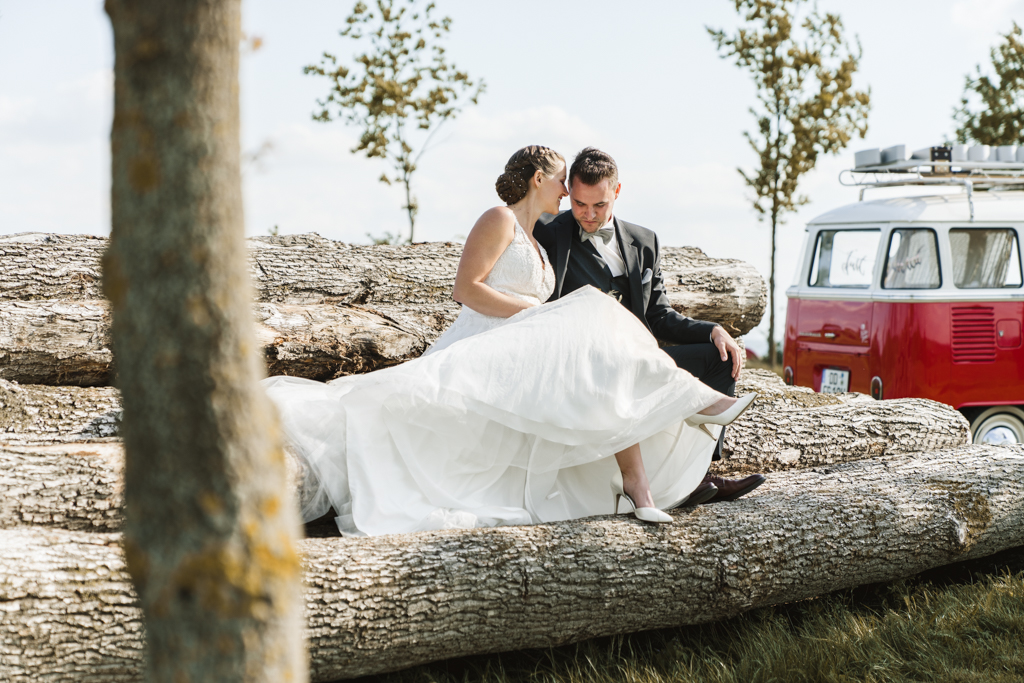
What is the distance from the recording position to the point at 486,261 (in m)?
4.29

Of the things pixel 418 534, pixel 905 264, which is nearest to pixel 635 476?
pixel 418 534

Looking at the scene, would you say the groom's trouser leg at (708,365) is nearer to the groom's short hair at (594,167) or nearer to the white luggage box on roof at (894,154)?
the groom's short hair at (594,167)

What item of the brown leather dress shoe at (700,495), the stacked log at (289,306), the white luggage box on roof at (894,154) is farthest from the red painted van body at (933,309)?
the brown leather dress shoe at (700,495)

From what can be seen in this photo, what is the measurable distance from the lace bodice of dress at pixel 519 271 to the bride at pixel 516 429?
0.29 meters

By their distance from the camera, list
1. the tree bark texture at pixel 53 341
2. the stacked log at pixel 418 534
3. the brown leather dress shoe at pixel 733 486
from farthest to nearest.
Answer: the tree bark texture at pixel 53 341
the brown leather dress shoe at pixel 733 486
the stacked log at pixel 418 534

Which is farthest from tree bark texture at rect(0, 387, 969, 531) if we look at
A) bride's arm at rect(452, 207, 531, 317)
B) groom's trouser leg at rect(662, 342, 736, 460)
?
bride's arm at rect(452, 207, 531, 317)

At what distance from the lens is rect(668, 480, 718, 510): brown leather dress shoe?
409 cm

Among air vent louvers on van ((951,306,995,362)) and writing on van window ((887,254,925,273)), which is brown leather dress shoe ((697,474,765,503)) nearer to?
air vent louvers on van ((951,306,995,362))

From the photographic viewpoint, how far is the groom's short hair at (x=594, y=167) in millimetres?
4254

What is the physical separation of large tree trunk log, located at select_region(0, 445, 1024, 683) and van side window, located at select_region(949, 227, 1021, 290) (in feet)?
12.9

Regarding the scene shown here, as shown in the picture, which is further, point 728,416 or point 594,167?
point 594,167

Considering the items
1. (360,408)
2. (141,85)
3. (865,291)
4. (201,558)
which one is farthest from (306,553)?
(865,291)

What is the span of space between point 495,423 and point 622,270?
1386 mm

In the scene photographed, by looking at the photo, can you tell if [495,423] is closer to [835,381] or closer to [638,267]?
[638,267]
